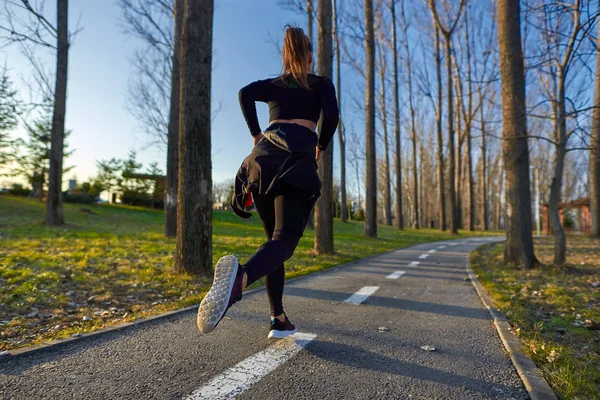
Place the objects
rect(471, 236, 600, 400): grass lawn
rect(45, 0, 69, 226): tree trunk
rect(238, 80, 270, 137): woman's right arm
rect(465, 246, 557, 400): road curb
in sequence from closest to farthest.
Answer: rect(465, 246, 557, 400): road curb → rect(471, 236, 600, 400): grass lawn → rect(238, 80, 270, 137): woman's right arm → rect(45, 0, 69, 226): tree trunk

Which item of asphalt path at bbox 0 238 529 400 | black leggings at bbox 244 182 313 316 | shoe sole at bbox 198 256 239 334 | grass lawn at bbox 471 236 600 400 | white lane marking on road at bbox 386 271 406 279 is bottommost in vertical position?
white lane marking on road at bbox 386 271 406 279

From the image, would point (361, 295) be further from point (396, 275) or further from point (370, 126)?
point (370, 126)

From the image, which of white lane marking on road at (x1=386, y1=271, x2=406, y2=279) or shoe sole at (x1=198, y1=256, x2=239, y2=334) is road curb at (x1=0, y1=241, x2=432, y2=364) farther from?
white lane marking on road at (x1=386, y1=271, x2=406, y2=279)

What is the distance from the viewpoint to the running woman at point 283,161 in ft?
7.59

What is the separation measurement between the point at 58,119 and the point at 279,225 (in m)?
15.0

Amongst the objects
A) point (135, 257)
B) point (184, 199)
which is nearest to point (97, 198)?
point (135, 257)

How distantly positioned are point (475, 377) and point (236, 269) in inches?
64.6

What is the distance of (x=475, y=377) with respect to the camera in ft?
7.49

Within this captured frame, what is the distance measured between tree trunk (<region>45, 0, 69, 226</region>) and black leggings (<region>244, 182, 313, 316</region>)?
14.5 metres

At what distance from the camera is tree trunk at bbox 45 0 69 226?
13859 mm

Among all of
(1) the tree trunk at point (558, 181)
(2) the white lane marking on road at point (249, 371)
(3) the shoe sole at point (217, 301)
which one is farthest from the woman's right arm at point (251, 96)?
(1) the tree trunk at point (558, 181)

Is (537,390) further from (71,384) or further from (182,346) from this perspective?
(71,384)

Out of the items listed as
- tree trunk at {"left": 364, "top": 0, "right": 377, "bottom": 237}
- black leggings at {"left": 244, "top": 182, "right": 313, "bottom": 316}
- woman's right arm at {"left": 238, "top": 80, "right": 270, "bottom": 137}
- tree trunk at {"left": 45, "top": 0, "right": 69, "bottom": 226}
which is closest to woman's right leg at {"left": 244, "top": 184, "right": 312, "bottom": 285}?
black leggings at {"left": 244, "top": 182, "right": 313, "bottom": 316}

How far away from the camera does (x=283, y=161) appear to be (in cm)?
238
